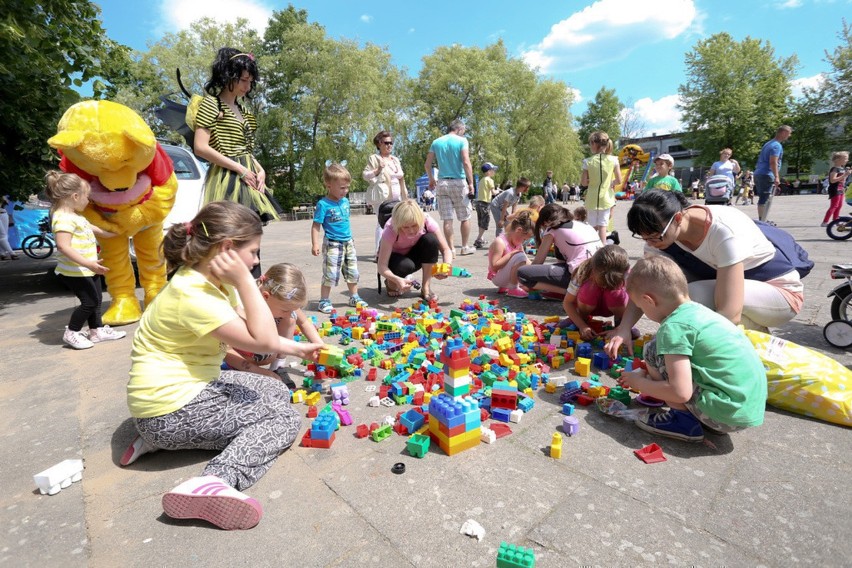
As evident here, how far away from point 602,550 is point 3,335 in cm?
629

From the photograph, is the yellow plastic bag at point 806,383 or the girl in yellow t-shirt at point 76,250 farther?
the girl in yellow t-shirt at point 76,250

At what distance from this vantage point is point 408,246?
5.49 metres

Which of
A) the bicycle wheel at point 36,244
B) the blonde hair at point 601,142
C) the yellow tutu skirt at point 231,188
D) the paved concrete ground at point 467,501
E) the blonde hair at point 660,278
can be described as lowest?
the paved concrete ground at point 467,501

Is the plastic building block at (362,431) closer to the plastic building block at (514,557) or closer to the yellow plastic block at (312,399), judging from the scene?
the yellow plastic block at (312,399)

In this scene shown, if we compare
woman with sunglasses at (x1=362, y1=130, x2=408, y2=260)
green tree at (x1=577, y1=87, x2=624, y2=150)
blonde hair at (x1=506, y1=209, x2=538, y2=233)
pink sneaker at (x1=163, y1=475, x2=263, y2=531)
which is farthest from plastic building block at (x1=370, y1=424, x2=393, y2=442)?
green tree at (x1=577, y1=87, x2=624, y2=150)

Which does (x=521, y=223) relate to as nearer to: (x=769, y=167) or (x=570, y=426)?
(x=570, y=426)

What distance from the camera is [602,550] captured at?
1.78m

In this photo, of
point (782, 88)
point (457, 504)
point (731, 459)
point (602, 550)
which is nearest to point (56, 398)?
point (457, 504)

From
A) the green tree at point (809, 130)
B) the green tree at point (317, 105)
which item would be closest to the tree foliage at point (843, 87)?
the green tree at point (809, 130)

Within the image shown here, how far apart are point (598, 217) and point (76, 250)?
6.84 meters

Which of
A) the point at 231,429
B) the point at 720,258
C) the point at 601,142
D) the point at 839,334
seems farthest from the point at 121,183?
the point at 839,334

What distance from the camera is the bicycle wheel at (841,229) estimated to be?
930 centimetres

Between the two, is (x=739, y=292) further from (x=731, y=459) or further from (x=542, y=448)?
(x=542, y=448)

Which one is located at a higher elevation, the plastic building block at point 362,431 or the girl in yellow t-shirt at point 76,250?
the girl in yellow t-shirt at point 76,250
